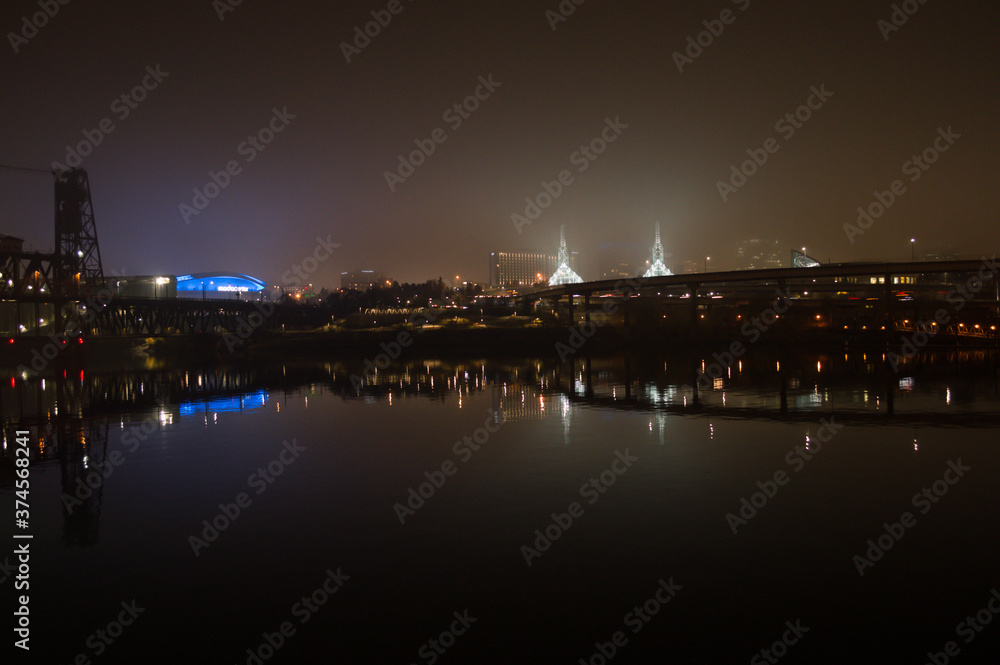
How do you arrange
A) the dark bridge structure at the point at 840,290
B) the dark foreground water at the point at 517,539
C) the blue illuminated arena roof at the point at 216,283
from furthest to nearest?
the blue illuminated arena roof at the point at 216,283
the dark bridge structure at the point at 840,290
the dark foreground water at the point at 517,539

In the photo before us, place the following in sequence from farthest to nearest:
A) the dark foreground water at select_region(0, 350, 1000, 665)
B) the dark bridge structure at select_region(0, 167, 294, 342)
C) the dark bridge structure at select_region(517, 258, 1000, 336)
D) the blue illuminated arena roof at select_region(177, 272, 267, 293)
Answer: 1. the blue illuminated arena roof at select_region(177, 272, 267, 293)
2. the dark bridge structure at select_region(517, 258, 1000, 336)
3. the dark bridge structure at select_region(0, 167, 294, 342)
4. the dark foreground water at select_region(0, 350, 1000, 665)

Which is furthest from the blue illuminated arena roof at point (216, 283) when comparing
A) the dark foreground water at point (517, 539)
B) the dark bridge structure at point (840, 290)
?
the dark foreground water at point (517, 539)

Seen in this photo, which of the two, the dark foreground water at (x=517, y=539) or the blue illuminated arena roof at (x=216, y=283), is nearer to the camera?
the dark foreground water at (x=517, y=539)

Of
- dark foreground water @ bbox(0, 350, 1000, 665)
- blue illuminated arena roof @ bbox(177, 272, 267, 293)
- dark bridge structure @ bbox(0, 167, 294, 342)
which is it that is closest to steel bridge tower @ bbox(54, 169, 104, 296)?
dark bridge structure @ bbox(0, 167, 294, 342)

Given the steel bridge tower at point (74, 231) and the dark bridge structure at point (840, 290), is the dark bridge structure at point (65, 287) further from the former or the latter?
the dark bridge structure at point (840, 290)

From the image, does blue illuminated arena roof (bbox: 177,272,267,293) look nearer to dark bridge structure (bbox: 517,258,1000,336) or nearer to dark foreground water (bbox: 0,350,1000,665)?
dark bridge structure (bbox: 517,258,1000,336)

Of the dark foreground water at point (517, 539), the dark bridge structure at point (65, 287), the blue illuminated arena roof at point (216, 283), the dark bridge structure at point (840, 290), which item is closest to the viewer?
the dark foreground water at point (517, 539)
